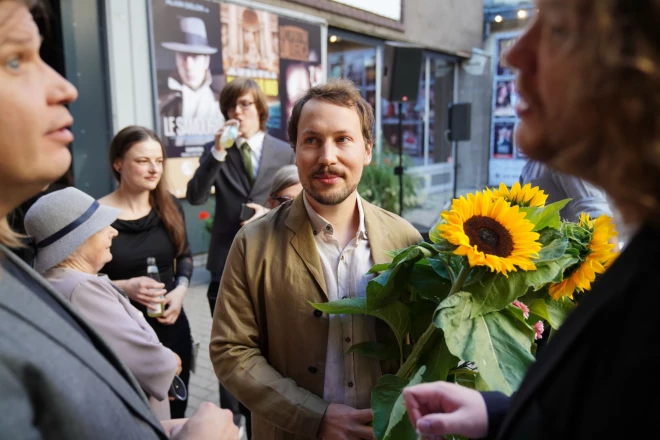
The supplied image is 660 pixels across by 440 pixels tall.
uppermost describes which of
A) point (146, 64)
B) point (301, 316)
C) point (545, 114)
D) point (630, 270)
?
point (146, 64)

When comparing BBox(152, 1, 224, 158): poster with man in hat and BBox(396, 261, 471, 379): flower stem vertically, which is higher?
BBox(152, 1, 224, 158): poster with man in hat

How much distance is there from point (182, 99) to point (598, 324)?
6824mm

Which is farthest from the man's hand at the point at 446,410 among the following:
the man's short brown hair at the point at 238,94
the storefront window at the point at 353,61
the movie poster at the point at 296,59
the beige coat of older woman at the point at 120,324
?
the storefront window at the point at 353,61

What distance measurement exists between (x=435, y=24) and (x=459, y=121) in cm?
349

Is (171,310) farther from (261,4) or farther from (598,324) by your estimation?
(261,4)

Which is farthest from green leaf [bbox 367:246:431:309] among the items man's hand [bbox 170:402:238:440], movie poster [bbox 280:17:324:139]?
movie poster [bbox 280:17:324:139]

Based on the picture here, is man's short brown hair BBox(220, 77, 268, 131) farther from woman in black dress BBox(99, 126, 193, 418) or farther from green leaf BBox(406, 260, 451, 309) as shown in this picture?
green leaf BBox(406, 260, 451, 309)

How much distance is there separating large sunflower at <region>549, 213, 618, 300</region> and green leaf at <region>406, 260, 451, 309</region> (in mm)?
286

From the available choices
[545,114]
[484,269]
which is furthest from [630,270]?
[484,269]

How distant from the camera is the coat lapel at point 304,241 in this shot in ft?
5.18

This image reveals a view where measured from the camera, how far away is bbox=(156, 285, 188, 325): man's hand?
105 inches

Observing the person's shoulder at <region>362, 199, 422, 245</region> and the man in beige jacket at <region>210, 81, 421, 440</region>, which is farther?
the person's shoulder at <region>362, 199, 422, 245</region>

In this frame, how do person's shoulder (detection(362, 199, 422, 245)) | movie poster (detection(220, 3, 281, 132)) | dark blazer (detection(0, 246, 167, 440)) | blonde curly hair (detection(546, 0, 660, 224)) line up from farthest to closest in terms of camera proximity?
movie poster (detection(220, 3, 281, 132)) → person's shoulder (detection(362, 199, 422, 245)) → dark blazer (detection(0, 246, 167, 440)) → blonde curly hair (detection(546, 0, 660, 224))

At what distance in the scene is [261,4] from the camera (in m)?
7.72
